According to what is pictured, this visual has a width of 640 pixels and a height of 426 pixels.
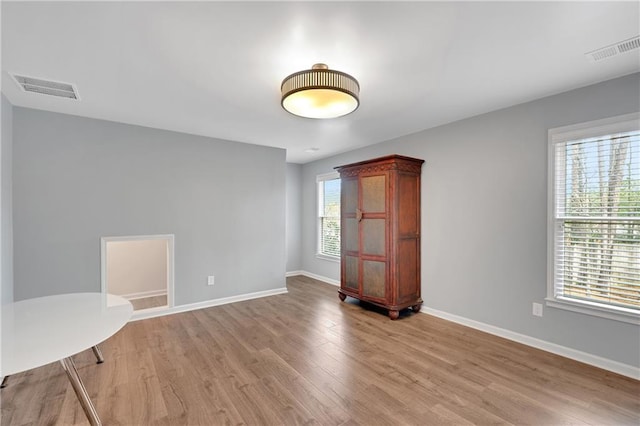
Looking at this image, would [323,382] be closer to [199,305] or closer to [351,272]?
[351,272]

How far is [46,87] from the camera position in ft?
8.36

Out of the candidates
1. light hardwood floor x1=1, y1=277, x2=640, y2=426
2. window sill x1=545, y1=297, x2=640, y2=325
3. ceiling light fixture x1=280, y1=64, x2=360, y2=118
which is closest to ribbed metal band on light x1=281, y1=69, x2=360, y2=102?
ceiling light fixture x1=280, y1=64, x2=360, y2=118

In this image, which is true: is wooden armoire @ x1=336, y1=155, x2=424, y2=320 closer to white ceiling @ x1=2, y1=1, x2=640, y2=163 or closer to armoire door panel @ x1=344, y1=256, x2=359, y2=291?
armoire door panel @ x1=344, y1=256, x2=359, y2=291

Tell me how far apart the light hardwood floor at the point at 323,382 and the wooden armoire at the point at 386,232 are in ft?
1.85

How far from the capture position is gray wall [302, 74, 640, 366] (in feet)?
8.14

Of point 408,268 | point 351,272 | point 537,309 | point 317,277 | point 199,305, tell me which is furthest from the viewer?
point 317,277

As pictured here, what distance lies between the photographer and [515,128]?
2988 millimetres

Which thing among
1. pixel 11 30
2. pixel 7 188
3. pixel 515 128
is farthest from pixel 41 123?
pixel 515 128

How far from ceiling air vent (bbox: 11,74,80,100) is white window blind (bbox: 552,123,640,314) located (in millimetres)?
4605

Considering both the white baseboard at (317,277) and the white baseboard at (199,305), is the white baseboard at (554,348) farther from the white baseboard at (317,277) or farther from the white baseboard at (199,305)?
the white baseboard at (199,305)

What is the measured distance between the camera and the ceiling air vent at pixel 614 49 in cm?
191

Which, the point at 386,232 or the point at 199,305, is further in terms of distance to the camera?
the point at 199,305

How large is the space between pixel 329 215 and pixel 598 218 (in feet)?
12.8

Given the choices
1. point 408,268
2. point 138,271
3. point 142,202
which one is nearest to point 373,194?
point 408,268
